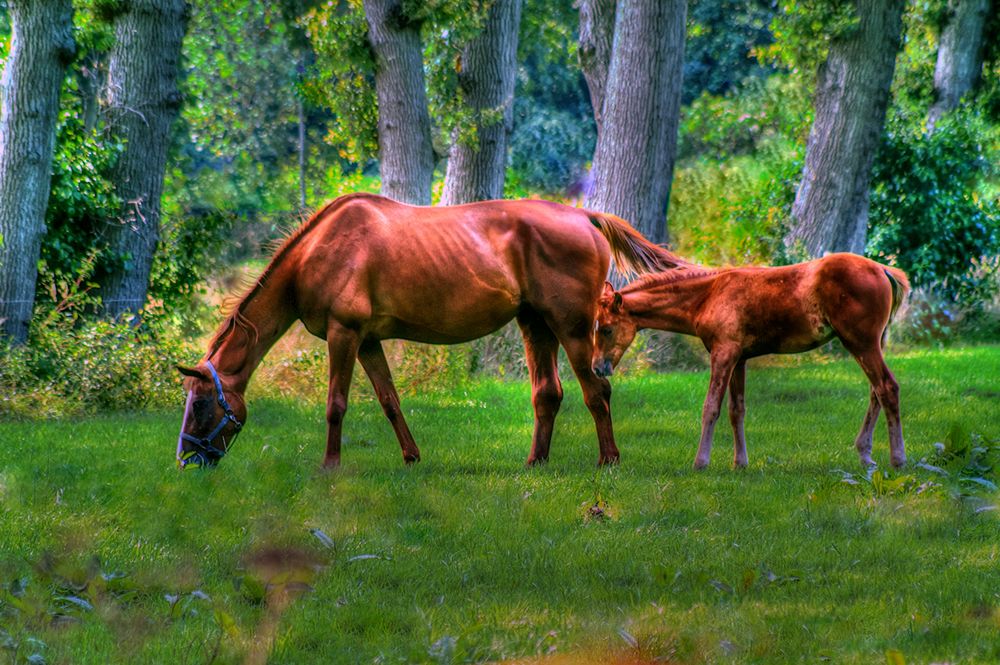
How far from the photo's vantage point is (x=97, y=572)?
5.42 m

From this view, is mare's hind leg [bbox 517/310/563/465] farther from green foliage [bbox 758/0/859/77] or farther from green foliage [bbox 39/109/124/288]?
green foliage [bbox 758/0/859/77]

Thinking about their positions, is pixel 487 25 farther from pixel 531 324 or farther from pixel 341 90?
pixel 531 324

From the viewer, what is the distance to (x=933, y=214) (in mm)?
18547

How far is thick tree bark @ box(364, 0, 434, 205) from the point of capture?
15836 mm

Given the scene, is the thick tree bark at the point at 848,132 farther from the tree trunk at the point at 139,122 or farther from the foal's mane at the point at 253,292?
the foal's mane at the point at 253,292

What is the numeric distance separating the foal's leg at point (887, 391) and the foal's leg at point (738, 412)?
89 cm

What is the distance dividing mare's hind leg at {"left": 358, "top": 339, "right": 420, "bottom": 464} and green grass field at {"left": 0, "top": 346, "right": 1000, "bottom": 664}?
187 millimetres

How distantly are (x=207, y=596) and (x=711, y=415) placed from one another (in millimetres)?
4368

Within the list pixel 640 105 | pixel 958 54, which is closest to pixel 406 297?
pixel 640 105

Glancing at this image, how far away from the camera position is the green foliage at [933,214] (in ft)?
61.1

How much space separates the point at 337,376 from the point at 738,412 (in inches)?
119

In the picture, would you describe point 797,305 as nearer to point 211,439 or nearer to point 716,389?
point 716,389

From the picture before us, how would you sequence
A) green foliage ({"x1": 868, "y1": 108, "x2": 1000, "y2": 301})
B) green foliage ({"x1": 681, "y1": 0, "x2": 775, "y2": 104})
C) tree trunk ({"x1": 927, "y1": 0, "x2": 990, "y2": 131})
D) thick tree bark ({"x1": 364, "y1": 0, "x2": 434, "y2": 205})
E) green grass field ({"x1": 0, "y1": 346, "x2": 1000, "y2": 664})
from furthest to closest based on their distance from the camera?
green foliage ({"x1": 681, "y1": 0, "x2": 775, "y2": 104}) → tree trunk ({"x1": 927, "y1": 0, "x2": 990, "y2": 131}) → green foliage ({"x1": 868, "y1": 108, "x2": 1000, "y2": 301}) → thick tree bark ({"x1": 364, "y1": 0, "x2": 434, "y2": 205}) → green grass field ({"x1": 0, "y1": 346, "x2": 1000, "y2": 664})

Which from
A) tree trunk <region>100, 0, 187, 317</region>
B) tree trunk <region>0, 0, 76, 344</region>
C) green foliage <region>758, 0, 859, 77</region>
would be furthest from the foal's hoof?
green foliage <region>758, 0, 859, 77</region>
